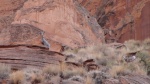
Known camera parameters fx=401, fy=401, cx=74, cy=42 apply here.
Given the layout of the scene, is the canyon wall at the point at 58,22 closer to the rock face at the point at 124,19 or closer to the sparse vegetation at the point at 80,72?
the rock face at the point at 124,19

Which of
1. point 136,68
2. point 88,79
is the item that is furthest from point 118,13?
point 88,79

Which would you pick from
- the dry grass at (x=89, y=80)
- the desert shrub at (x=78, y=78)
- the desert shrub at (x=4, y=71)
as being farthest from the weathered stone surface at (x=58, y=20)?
the dry grass at (x=89, y=80)

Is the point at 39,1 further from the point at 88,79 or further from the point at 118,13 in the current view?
the point at 88,79

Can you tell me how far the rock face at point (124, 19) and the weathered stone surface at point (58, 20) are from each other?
6.55 metres

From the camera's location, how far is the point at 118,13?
44.3m

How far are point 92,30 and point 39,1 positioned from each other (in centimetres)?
606

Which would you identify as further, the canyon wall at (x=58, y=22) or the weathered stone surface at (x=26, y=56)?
the canyon wall at (x=58, y=22)

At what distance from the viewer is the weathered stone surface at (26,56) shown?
58.7 ft

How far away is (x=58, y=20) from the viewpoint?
3262 centimetres

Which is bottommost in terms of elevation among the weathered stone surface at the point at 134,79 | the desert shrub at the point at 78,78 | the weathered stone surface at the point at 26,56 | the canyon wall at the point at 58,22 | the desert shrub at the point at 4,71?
the weathered stone surface at the point at 134,79

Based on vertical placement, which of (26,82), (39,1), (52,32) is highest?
(39,1)

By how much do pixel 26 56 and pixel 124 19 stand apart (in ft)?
84.5

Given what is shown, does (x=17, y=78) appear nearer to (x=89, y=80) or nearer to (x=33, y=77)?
(x=33, y=77)

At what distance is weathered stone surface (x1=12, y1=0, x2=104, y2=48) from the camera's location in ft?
104
